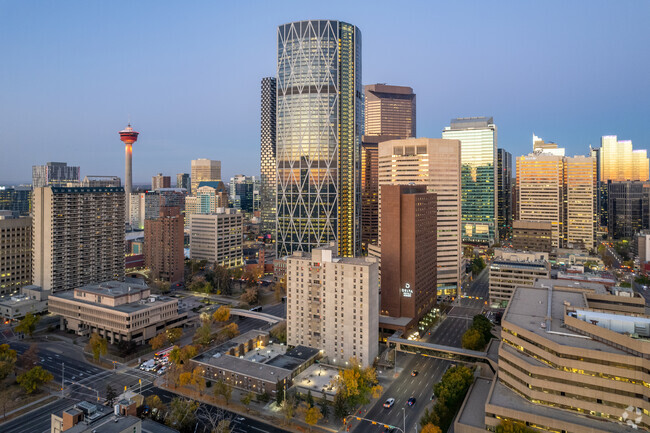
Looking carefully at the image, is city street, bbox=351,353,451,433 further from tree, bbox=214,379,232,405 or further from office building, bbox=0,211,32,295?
office building, bbox=0,211,32,295

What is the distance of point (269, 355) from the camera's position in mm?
101875

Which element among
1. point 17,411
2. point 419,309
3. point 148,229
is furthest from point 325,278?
point 148,229

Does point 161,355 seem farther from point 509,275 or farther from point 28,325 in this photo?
point 509,275

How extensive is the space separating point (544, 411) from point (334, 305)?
49629 mm

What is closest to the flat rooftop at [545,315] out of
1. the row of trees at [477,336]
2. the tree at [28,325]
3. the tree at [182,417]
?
the row of trees at [477,336]

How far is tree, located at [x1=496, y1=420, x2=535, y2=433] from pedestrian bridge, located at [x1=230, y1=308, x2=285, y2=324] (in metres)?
75.1

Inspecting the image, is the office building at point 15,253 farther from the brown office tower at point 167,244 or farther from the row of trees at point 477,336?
the row of trees at point 477,336

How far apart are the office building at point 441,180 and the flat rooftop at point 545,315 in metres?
62.2

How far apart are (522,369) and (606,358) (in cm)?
1211

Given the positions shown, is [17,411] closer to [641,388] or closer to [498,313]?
[641,388]

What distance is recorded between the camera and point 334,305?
335 ft

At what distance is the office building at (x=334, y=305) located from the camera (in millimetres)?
98875

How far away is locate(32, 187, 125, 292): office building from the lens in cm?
14450

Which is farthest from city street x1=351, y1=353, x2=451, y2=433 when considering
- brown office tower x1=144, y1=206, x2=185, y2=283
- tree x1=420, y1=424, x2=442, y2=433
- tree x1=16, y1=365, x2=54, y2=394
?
brown office tower x1=144, y1=206, x2=185, y2=283
